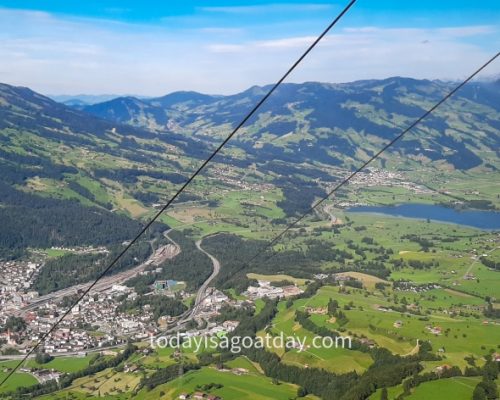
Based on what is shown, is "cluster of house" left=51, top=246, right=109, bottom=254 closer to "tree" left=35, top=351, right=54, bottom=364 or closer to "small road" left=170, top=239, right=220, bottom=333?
"small road" left=170, top=239, right=220, bottom=333

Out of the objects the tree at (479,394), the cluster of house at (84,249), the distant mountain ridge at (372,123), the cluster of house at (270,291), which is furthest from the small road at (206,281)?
the distant mountain ridge at (372,123)

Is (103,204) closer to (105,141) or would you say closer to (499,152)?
(105,141)

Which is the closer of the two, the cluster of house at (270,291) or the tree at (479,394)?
the tree at (479,394)

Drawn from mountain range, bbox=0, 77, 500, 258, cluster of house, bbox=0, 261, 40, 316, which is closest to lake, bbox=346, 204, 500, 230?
mountain range, bbox=0, 77, 500, 258

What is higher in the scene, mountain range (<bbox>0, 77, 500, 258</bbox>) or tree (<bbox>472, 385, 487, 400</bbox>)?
mountain range (<bbox>0, 77, 500, 258</bbox>)

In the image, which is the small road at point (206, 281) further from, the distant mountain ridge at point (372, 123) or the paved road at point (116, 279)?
the distant mountain ridge at point (372, 123)

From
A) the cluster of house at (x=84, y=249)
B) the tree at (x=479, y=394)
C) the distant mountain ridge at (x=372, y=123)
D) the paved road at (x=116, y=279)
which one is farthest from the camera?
the distant mountain ridge at (x=372, y=123)

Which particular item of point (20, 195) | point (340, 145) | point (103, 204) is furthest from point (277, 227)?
point (340, 145)
